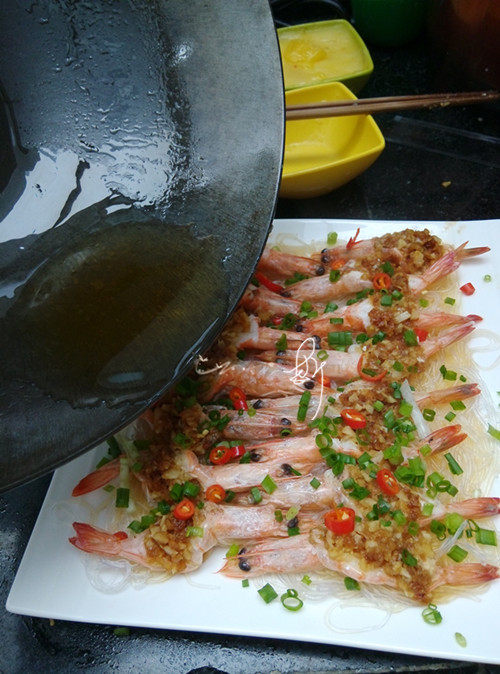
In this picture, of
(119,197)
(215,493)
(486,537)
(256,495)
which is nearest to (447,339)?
(486,537)

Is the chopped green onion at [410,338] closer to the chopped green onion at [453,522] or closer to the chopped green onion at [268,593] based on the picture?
the chopped green onion at [453,522]

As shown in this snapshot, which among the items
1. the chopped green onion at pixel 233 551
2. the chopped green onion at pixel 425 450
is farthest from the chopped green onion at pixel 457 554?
the chopped green onion at pixel 233 551

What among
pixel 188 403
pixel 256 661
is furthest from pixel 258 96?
pixel 256 661

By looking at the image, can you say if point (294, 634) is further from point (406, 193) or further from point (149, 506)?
point (406, 193)

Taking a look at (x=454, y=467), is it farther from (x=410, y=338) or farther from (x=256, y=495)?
(x=256, y=495)

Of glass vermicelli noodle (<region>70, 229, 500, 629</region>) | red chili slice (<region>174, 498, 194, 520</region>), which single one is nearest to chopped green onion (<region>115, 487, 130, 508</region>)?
glass vermicelli noodle (<region>70, 229, 500, 629</region>)

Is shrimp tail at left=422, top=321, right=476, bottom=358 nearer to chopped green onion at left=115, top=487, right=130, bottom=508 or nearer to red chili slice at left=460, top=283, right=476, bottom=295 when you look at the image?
red chili slice at left=460, top=283, right=476, bottom=295
